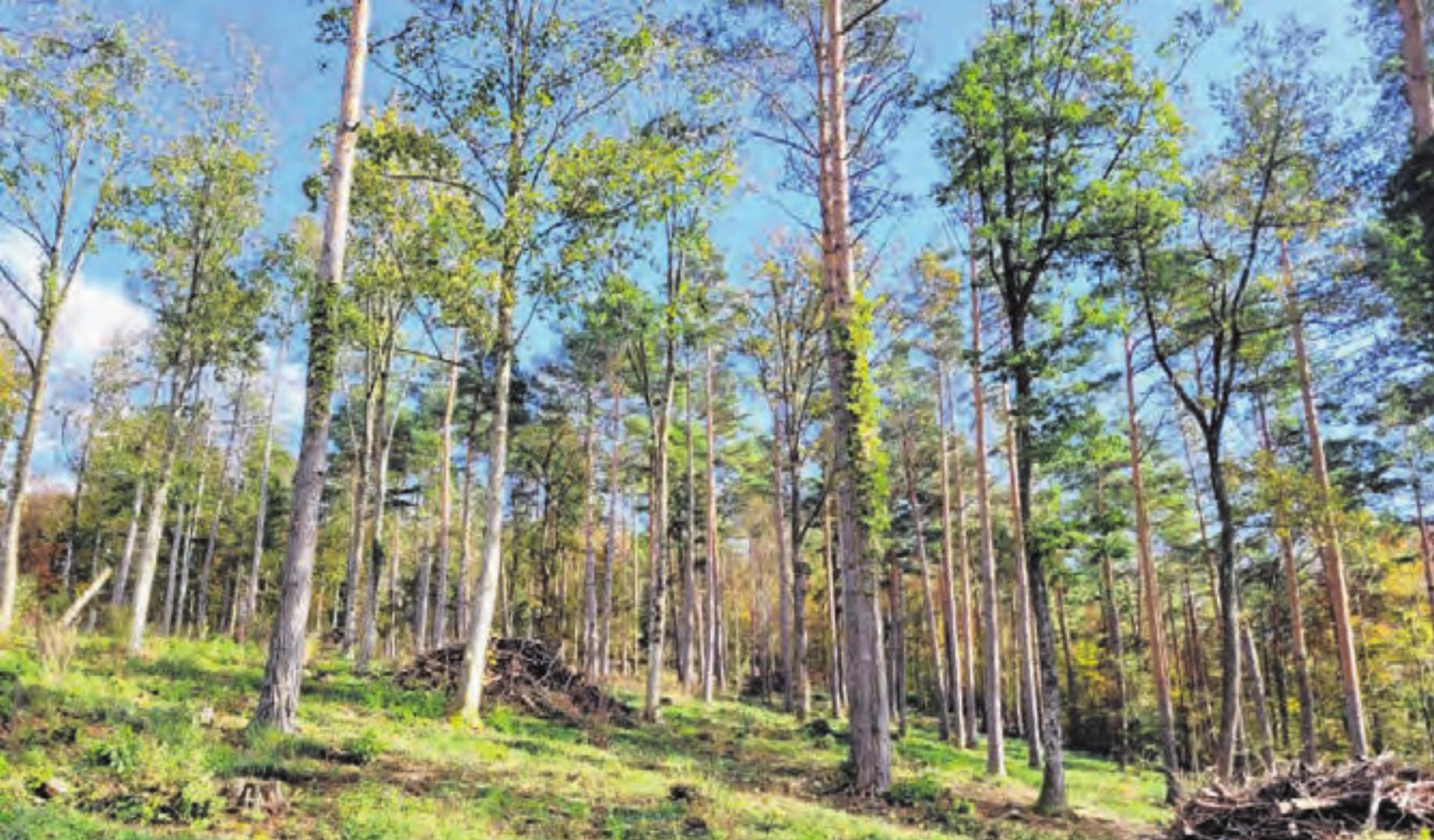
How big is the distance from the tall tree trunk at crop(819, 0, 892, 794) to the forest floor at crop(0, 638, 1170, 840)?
760 mm

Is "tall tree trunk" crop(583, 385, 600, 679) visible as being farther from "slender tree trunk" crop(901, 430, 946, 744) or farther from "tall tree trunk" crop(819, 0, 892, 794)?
"tall tree trunk" crop(819, 0, 892, 794)

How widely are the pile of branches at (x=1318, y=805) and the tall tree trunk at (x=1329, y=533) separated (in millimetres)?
6543

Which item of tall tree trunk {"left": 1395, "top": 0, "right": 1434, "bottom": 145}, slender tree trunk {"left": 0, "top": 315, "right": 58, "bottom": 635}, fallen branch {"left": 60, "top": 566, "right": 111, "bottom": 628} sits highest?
tall tree trunk {"left": 1395, "top": 0, "right": 1434, "bottom": 145}

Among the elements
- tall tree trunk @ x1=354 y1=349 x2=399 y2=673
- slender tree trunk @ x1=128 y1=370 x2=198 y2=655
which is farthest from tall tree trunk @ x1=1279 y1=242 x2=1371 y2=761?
slender tree trunk @ x1=128 y1=370 x2=198 y2=655

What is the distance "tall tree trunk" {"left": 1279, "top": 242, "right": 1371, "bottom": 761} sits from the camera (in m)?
14.0

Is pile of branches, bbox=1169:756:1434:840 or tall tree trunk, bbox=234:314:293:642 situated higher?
tall tree trunk, bbox=234:314:293:642

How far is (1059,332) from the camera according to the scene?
1243 cm

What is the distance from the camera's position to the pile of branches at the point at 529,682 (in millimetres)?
14195

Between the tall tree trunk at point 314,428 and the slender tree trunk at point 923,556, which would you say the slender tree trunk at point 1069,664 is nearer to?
the slender tree trunk at point 923,556

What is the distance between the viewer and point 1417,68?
1058 cm

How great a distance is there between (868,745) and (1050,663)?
322cm

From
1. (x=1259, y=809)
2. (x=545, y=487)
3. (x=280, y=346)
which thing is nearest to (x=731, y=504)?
(x=545, y=487)

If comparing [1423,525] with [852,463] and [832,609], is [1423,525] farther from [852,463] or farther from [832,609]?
[852,463]

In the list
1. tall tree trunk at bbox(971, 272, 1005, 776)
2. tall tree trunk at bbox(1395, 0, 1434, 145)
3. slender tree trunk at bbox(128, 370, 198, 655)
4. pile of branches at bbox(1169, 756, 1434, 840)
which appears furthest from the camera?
tall tree trunk at bbox(971, 272, 1005, 776)
